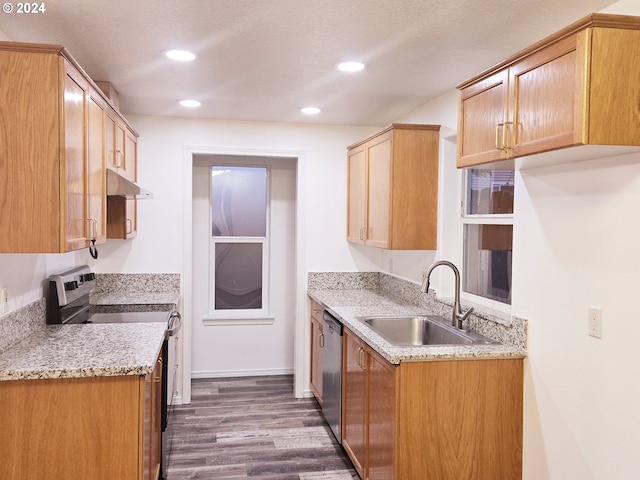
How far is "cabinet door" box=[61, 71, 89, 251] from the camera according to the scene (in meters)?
2.09

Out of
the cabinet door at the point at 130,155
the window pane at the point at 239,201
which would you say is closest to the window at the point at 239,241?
the window pane at the point at 239,201

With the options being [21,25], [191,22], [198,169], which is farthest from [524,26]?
[198,169]

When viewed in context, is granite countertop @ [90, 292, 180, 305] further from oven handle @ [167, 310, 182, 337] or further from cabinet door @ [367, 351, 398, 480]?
cabinet door @ [367, 351, 398, 480]

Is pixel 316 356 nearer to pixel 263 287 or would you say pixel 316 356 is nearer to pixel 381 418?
pixel 263 287

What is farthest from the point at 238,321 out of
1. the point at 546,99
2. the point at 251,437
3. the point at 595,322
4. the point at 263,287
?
the point at 546,99

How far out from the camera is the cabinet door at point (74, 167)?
209 centimetres

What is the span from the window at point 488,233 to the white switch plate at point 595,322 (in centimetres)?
95

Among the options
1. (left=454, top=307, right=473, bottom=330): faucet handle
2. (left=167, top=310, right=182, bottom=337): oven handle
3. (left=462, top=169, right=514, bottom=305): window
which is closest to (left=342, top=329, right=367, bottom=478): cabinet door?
(left=454, top=307, right=473, bottom=330): faucet handle

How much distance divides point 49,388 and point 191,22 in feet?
5.24

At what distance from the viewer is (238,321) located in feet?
17.3

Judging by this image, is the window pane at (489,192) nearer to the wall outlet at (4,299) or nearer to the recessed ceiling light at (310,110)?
the recessed ceiling light at (310,110)

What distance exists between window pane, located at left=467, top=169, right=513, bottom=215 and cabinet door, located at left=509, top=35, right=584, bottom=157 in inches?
37.3

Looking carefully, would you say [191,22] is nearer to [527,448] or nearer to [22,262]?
[22,262]

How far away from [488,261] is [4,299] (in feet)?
8.58
